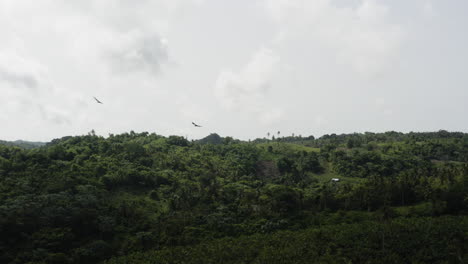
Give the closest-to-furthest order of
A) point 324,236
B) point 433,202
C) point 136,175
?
1. point 324,236
2. point 433,202
3. point 136,175

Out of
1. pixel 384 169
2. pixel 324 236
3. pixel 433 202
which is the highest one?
pixel 384 169

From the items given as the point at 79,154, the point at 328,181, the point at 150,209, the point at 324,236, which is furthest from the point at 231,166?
the point at 324,236

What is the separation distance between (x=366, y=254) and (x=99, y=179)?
251 ft

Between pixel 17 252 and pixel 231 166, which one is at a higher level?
pixel 231 166

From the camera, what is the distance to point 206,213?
268 feet

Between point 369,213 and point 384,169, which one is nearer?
point 369,213

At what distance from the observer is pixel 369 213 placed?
268ft

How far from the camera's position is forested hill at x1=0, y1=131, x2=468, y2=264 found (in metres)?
57.7

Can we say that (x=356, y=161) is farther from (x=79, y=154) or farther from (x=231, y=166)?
(x=79, y=154)

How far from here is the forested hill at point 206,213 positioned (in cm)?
5766

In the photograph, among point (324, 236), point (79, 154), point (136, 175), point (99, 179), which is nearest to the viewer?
point (324, 236)

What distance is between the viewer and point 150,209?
84.2m

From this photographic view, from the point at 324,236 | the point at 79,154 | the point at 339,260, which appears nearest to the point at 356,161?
the point at 324,236

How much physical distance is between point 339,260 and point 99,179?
7258 centimetres
